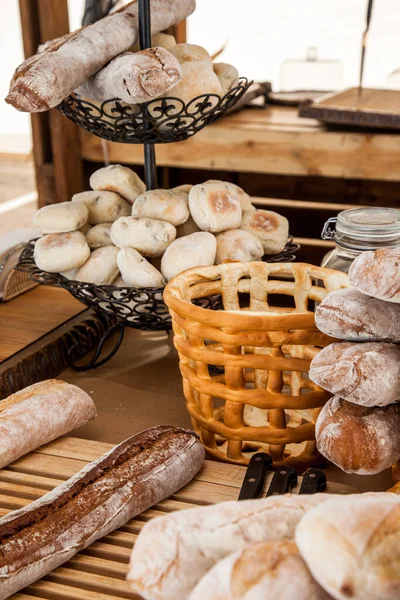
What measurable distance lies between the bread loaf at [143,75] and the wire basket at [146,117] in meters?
0.05

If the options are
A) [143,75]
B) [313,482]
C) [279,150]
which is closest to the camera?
[313,482]

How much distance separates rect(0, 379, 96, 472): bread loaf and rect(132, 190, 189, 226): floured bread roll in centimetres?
28

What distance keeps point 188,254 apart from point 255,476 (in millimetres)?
338

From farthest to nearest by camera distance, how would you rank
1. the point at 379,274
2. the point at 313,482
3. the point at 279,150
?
the point at 279,150 → the point at 313,482 → the point at 379,274

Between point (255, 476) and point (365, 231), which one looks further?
point (365, 231)

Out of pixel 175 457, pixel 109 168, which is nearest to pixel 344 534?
pixel 175 457

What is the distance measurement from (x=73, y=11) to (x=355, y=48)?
172cm

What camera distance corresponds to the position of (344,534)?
42cm

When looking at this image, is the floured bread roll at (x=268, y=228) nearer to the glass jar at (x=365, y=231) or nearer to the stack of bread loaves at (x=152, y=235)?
the stack of bread loaves at (x=152, y=235)

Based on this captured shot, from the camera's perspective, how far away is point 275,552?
0.43 metres

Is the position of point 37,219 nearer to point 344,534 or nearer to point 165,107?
point 165,107

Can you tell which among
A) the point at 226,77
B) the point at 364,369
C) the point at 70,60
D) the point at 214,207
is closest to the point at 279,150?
→ the point at 226,77

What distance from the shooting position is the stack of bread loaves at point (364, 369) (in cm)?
71

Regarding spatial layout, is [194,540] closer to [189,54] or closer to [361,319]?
[361,319]
